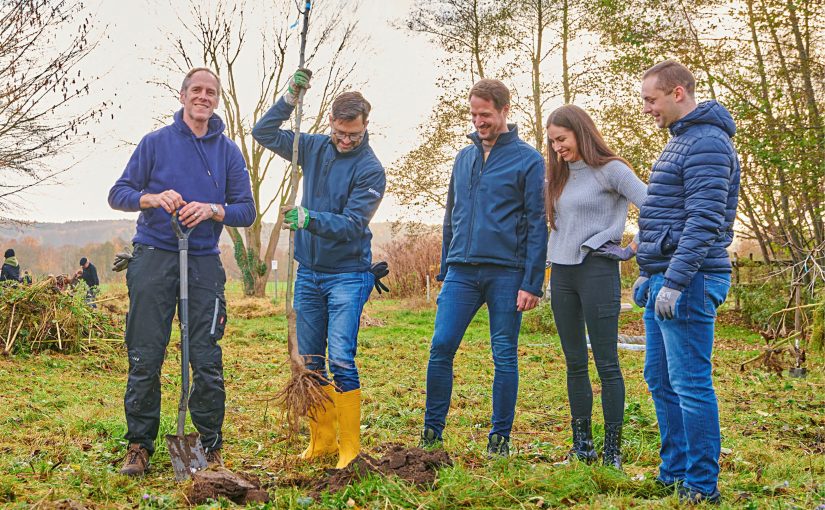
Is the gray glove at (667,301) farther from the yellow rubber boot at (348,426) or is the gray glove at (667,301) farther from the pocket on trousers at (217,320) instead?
the pocket on trousers at (217,320)

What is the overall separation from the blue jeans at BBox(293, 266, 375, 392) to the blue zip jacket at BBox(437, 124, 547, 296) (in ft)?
1.81

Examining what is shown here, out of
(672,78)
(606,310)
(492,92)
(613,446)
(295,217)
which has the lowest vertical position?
(613,446)

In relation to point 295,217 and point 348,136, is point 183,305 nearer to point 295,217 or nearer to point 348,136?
point 295,217

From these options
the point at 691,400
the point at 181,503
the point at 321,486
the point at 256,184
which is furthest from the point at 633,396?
the point at 256,184

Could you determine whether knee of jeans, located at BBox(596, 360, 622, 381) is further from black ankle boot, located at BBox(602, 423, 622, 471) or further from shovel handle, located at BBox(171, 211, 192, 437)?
shovel handle, located at BBox(171, 211, 192, 437)

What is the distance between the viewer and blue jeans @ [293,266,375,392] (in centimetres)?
361

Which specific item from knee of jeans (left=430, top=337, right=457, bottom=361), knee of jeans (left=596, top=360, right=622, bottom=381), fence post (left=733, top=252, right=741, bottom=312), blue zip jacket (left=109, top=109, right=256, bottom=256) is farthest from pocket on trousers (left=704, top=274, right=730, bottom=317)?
fence post (left=733, top=252, right=741, bottom=312)

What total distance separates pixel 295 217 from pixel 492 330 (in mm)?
1162

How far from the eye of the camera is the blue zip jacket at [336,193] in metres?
3.63

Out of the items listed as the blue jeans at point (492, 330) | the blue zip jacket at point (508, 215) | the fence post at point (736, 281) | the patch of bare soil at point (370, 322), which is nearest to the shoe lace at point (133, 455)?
the blue jeans at point (492, 330)

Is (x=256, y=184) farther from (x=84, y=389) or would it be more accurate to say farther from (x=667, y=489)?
(x=667, y=489)

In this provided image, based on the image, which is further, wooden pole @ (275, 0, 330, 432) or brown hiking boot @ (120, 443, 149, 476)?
brown hiking boot @ (120, 443, 149, 476)

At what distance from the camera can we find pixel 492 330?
3.74 m

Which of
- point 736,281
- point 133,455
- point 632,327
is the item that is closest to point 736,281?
point 736,281
